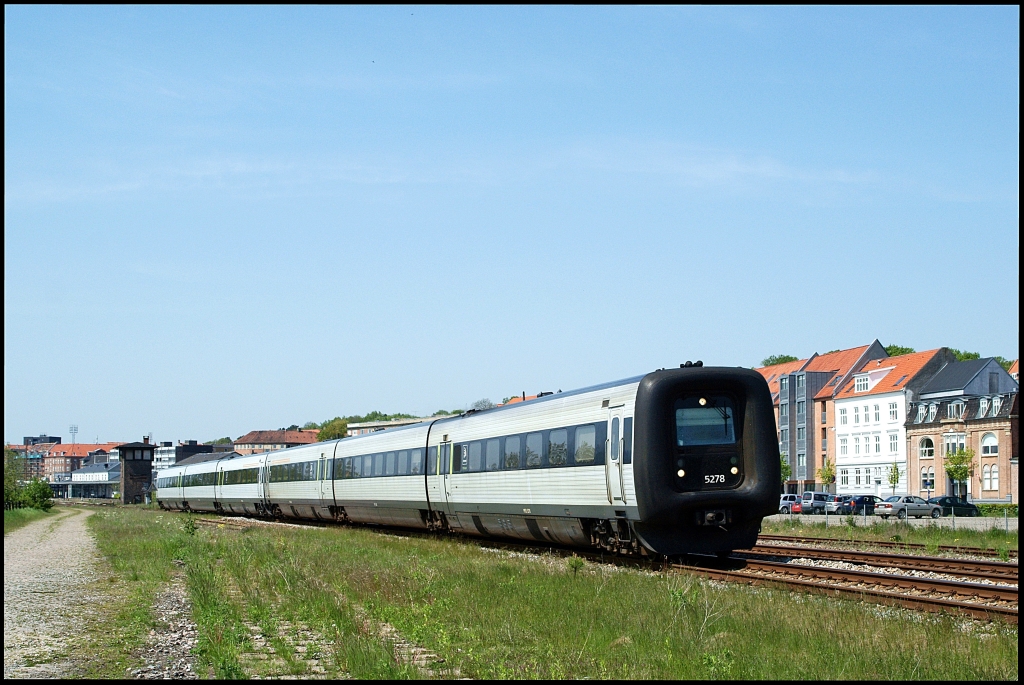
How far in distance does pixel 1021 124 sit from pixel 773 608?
6.98 metres

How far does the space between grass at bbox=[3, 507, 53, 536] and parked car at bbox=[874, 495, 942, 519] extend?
38.4m

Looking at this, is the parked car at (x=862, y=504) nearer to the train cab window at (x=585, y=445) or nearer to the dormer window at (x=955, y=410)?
the dormer window at (x=955, y=410)

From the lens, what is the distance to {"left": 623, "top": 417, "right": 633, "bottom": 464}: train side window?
61.8 feet

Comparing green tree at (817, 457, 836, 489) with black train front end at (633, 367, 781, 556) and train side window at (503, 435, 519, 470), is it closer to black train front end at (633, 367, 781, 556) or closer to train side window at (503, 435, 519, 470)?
train side window at (503, 435, 519, 470)

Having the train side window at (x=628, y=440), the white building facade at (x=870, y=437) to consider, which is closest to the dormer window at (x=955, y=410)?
the white building facade at (x=870, y=437)

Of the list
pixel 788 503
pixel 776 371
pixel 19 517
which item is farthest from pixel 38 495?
pixel 776 371

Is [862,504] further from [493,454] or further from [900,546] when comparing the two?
[493,454]

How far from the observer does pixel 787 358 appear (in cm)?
14350

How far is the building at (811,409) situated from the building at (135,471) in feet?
250

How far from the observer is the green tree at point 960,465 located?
7119 cm

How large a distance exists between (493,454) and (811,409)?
248ft

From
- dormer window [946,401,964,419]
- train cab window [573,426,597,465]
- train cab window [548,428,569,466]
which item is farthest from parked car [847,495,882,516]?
train cab window [573,426,597,465]

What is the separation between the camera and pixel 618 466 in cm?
1927

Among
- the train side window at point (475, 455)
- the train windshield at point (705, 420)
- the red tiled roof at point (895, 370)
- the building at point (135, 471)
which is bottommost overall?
the building at point (135, 471)
